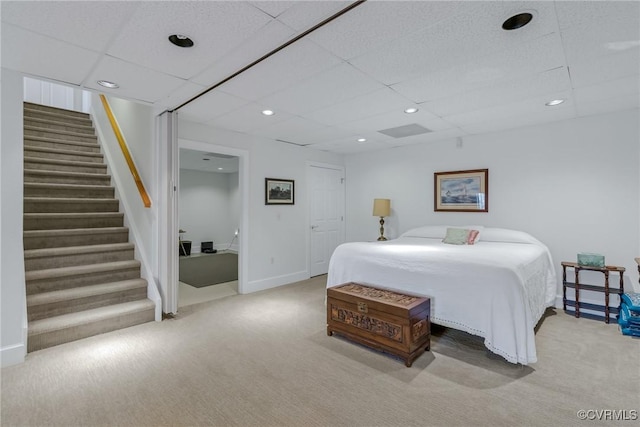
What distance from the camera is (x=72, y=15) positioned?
179cm

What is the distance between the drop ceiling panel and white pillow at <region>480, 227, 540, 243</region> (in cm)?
370

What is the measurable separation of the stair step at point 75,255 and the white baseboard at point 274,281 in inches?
64.5

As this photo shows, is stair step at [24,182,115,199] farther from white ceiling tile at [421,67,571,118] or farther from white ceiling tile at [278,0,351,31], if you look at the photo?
white ceiling tile at [421,67,571,118]

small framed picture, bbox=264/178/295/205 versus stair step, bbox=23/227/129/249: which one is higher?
small framed picture, bbox=264/178/295/205

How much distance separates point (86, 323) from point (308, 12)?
3.34 metres

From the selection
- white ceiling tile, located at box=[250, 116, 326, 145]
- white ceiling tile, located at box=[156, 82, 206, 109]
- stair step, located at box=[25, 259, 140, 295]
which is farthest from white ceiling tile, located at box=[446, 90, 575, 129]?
stair step, located at box=[25, 259, 140, 295]

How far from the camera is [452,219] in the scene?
481cm

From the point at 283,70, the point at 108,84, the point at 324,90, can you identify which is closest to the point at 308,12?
the point at 283,70

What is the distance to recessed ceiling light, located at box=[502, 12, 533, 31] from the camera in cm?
178

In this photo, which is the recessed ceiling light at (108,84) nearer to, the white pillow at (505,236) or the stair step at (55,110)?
the stair step at (55,110)

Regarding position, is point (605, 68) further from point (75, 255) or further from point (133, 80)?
point (75, 255)

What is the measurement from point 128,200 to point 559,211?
5807 millimetres

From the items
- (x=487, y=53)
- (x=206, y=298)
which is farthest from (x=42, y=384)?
(x=487, y=53)

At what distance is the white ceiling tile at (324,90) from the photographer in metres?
2.59
